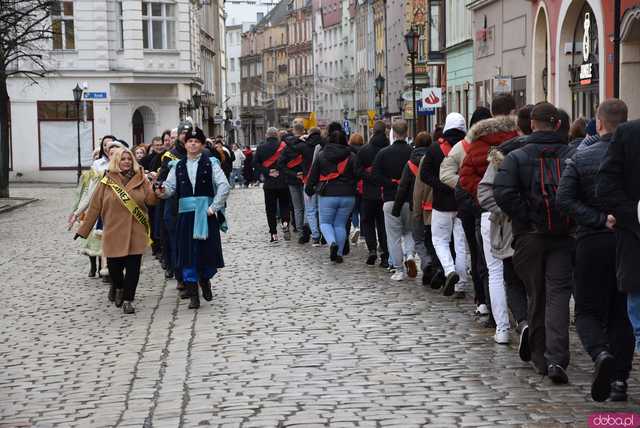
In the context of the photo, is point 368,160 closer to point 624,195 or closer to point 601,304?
point 601,304

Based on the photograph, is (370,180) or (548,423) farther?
(370,180)

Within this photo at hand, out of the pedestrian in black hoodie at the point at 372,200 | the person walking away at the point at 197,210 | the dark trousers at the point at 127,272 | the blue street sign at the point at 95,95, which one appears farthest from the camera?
the blue street sign at the point at 95,95

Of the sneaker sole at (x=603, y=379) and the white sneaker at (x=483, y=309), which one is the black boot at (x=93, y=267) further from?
the sneaker sole at (x=603, y=379)

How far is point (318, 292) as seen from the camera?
556 inches

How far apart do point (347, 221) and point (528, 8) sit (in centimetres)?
1563

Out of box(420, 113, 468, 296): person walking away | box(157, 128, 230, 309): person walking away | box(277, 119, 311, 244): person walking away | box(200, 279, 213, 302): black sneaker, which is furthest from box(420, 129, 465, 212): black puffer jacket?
box(277, 119, 311, 244): person walking away

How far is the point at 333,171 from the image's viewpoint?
17750 millimetres

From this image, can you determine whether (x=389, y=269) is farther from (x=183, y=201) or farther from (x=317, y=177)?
(x=183, y=201)

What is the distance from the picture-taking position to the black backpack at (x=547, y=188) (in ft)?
27.9

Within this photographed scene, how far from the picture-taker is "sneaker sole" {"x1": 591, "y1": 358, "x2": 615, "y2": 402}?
7568mm

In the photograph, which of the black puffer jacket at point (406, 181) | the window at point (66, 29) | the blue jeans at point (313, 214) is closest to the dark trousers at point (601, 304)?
the black puffer jacket at point (406, 181)

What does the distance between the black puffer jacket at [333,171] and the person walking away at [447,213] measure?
14.4 feet

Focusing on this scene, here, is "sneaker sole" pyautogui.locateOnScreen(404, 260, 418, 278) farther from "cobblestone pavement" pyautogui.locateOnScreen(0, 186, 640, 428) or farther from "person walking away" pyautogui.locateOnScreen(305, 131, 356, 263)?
"person walking away" pyautogui.locateOnScreen(305, 131, 356, 263)

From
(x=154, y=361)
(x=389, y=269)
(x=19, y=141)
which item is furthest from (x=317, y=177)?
(x=19, y=141)
